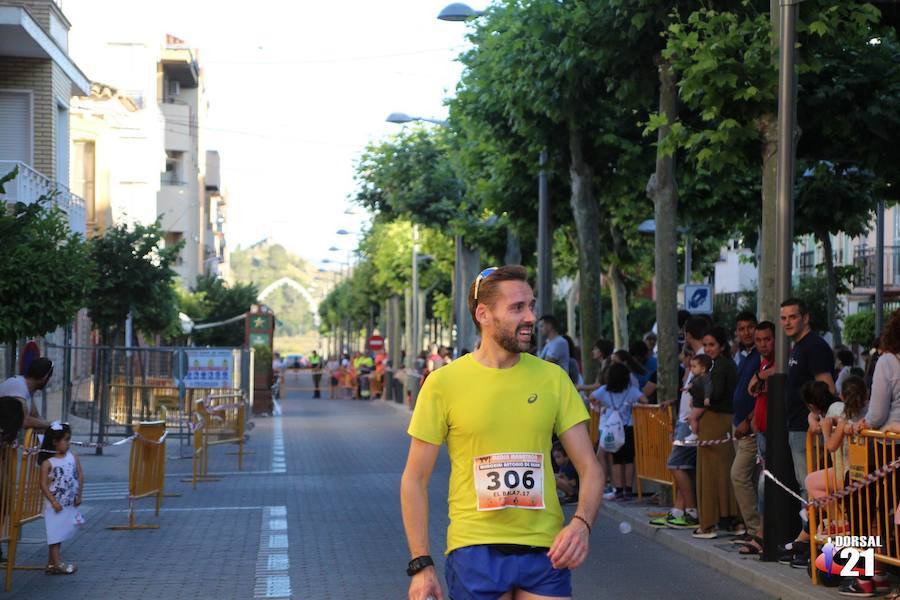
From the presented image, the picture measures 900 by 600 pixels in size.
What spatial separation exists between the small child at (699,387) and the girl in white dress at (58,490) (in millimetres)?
5358

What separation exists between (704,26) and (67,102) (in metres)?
21.5

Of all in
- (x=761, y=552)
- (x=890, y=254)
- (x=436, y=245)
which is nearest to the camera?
(x=761, y=552)

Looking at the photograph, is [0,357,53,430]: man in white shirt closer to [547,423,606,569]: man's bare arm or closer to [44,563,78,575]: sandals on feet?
[44,563,78,575]: sandals on feet

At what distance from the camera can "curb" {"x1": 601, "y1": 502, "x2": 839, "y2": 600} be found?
11086 mm

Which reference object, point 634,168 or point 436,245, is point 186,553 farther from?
point 436,245

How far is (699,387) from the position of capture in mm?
14719

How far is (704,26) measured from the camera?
53.1 feet

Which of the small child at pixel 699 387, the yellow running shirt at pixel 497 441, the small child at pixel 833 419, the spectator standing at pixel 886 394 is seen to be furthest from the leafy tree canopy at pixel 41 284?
the yellow running shirt at pixel 497 441

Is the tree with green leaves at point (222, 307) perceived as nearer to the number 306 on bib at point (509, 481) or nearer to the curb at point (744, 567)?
the curb at point (744, 567)

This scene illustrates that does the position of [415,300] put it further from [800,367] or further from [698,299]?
[800,367]

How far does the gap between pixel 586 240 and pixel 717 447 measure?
10504 mm

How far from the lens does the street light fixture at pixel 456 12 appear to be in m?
28.4

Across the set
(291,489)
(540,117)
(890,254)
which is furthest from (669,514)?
(890,254)

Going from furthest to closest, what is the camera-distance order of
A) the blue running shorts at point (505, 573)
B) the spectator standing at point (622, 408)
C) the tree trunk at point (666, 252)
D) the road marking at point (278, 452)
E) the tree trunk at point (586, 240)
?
the tree trunk at point (586, 240) → the road marking at point (278, 452) → the tree trunk at point (666, 252) → the spectator standing at point (622, 408) → the blue running shorts at point (505, 573)
